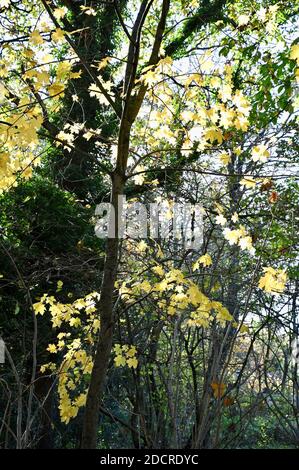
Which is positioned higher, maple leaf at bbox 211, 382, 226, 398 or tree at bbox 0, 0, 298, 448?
tree at bbox 0, 0, 298, 448

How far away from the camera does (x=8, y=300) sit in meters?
4.93

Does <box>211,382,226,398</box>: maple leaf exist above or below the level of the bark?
below

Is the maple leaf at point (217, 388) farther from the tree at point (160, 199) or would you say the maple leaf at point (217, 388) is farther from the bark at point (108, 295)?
the bark at point (108, 295)

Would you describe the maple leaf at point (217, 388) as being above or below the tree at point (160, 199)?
below

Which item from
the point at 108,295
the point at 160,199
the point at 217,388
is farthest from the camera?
the point at 160,199

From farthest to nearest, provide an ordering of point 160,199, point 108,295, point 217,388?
point 160,199, point 108,295, point 217,388

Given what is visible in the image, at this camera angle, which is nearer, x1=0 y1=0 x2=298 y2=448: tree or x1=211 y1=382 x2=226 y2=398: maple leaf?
x1=211 y1=382 x2=226 y2=398: maple leaf

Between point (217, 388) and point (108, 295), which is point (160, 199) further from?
point (217, 388)

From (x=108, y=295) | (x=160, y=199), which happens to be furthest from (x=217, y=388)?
(x=160, y=199)

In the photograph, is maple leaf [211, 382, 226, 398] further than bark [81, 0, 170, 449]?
No

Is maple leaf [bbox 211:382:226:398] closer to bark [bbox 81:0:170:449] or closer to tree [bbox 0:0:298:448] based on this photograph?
tree [bbox 0:0:298:448]

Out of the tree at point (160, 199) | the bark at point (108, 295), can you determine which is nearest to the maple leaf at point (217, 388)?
the tree at point (160, 199)

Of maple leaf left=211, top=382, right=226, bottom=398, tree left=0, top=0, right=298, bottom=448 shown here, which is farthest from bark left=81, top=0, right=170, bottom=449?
maple leaf left=211, top=382, right=226, bottom=398
